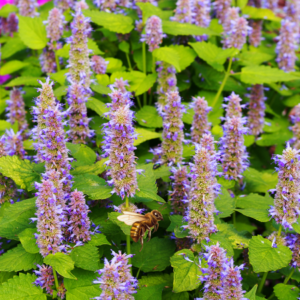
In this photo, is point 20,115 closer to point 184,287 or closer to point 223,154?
point 223,154

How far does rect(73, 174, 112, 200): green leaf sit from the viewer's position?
10.8 ft

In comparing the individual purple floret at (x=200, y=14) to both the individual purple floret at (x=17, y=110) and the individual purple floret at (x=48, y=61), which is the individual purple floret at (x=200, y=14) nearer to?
the individual purple floret at (x=48, y=61)

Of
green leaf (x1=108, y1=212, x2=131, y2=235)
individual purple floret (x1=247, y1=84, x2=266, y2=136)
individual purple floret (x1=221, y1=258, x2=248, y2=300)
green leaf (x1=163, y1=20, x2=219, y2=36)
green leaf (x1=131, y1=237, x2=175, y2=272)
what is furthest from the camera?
individual purple floret (x1=247, y1=84, x2=266, y2=136)

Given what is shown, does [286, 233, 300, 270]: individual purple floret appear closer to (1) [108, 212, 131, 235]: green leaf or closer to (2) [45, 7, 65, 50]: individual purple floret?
(1) [108, 212, 131, 235]: green leaf

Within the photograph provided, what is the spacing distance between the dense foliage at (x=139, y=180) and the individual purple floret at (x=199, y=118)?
0.01 m

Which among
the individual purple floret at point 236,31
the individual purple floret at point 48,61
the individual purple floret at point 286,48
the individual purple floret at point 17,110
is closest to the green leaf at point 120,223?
the individual purple floret at point 17,110

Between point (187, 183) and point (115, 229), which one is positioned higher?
point (187, 183)

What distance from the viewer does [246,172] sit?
4.79 meters

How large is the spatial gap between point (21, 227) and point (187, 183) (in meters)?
1.61

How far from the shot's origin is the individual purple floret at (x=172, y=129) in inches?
163

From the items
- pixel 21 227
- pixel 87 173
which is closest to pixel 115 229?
pixel 87 173

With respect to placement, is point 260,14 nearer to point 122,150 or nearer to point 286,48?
point 286,48

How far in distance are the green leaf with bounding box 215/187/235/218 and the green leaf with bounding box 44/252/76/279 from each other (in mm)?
1518

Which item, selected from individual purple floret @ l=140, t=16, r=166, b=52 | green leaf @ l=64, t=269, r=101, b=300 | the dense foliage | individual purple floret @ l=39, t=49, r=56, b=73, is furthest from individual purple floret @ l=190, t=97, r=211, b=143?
individual purple floret @ l=39, t=49, r=56, b=73
